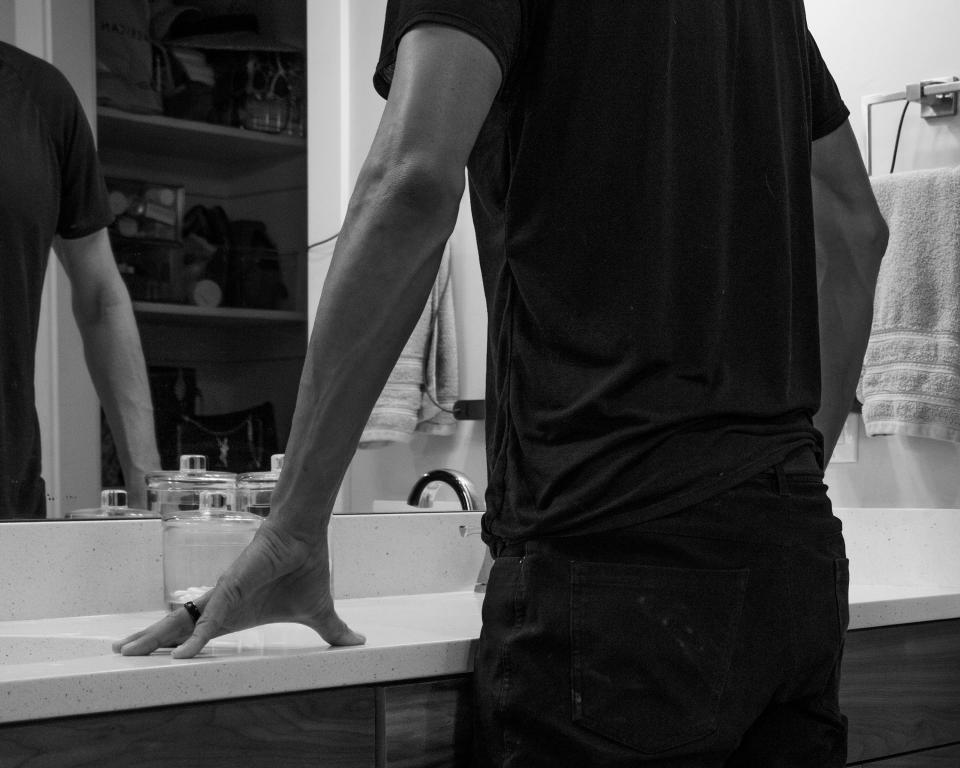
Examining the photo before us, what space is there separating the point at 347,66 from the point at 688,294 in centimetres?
82

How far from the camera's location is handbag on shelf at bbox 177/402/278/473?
1.38m

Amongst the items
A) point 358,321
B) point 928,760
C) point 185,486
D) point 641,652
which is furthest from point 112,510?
point 928,760

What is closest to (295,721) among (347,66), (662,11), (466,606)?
(466,606)

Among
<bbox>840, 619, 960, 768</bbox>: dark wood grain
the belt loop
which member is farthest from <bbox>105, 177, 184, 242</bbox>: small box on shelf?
<bbox>840, 619, 960, 768</bbox>: dark wood grain

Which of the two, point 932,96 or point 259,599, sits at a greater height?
point 932,96

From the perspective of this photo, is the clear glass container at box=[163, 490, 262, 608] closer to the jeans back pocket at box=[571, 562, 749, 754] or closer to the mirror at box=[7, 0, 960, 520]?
the mirror at box=[7, 0, 960, 520]

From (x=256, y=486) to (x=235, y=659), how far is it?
1.85 ft

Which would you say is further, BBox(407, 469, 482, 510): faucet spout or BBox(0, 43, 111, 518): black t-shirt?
BBox(407, 469, 482, 510): faucet spout

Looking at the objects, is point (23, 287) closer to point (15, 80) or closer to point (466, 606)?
point (15, 80)

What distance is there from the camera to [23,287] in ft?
4.22

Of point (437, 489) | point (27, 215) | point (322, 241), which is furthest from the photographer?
point (437, 489)

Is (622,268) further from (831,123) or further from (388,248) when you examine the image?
(831,123)

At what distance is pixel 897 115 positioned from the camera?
5.85 feet

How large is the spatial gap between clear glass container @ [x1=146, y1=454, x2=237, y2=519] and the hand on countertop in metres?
0.45
